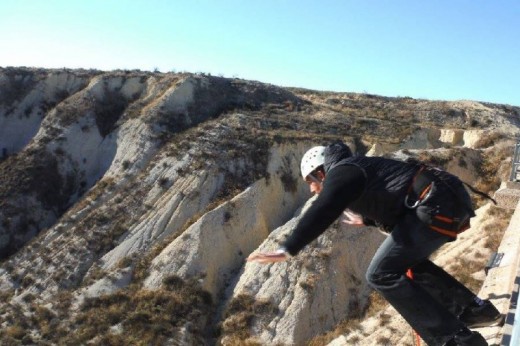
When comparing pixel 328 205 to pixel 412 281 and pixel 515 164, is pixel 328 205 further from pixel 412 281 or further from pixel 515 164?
pixel 515 164

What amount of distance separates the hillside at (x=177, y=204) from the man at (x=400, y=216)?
13.7ft

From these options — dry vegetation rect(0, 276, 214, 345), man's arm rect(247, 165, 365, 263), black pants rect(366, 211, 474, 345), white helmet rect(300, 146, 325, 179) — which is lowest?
dry vegetation rect(0, 276, 214, 345)

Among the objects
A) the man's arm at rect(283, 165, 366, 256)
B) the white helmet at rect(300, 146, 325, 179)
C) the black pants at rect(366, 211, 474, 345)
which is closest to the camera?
the man's arm at rect(283, 165, 366, 256)

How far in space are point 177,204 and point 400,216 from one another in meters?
17.6

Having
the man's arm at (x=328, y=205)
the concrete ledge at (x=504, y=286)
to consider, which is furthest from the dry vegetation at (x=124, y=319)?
the man's arm at (x=328, y=205)

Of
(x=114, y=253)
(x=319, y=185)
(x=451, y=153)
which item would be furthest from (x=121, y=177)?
(x=319, y=185)

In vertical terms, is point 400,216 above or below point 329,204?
below

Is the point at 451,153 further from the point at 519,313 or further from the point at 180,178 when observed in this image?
the point at 519,313

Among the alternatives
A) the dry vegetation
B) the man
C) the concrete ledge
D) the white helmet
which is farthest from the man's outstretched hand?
the dry vegetation

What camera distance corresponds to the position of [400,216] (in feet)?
14.2

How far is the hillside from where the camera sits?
51.8ft

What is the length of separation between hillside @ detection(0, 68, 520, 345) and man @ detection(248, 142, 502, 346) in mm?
4175

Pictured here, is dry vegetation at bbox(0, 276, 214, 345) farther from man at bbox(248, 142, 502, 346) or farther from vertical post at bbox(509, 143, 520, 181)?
man at bbox(248, 142, 502, 346)

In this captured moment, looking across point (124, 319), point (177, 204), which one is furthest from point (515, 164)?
point (177, 204)
